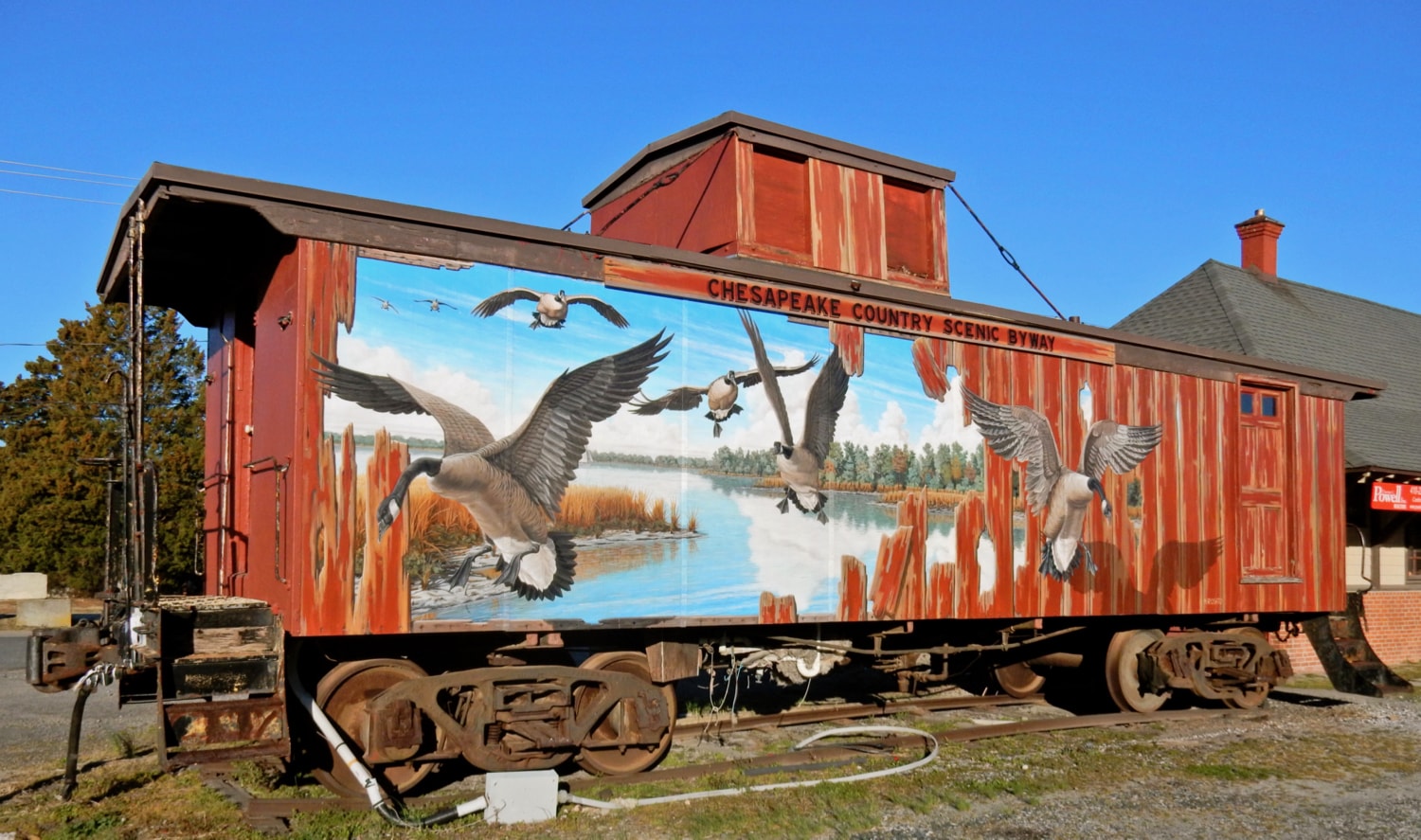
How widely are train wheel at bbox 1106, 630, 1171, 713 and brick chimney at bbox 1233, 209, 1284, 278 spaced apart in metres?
12.4

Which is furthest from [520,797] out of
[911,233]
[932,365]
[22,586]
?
[22,586]

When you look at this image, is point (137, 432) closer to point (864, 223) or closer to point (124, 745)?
point (124, 745)

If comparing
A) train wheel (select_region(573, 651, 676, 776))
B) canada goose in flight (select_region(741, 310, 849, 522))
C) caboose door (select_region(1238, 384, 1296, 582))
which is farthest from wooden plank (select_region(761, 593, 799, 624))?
caboose door (select_region(1238, 384, 1296, 582))

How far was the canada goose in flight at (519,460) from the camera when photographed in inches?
266

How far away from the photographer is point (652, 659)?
7.96m

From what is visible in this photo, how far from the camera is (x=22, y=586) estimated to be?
79.8 ft

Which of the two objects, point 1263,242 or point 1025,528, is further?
point 1263,242

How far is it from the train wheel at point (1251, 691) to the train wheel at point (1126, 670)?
1.06 meters

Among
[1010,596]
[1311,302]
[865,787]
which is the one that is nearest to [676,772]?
[865,787]

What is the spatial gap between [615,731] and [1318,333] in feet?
51.5

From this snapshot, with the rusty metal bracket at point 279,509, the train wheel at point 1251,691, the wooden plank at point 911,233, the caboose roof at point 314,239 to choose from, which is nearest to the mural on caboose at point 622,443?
the caboose roof at point 314,239

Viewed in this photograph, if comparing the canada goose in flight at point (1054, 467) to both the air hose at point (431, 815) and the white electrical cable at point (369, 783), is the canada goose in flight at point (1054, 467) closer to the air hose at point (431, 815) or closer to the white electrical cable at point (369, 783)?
the air hose at point (431, 815)

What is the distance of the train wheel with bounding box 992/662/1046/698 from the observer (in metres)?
12.1

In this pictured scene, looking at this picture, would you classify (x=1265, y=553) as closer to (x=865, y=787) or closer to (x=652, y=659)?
(x=865, y=787)
